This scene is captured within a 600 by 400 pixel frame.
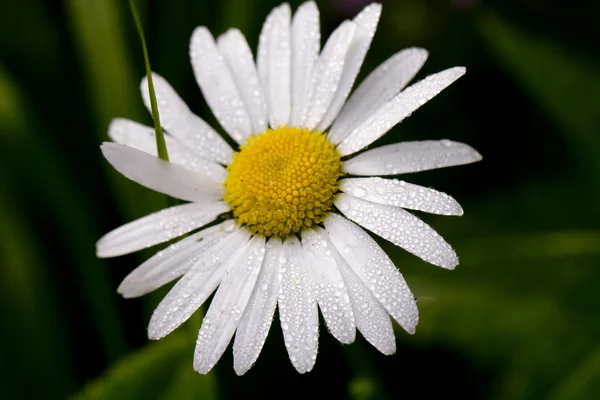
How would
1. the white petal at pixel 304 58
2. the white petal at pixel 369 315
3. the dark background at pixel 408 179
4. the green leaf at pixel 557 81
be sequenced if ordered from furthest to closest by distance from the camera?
the green leaf at pixel 557 81 < the dark background at pixel 408 179 < the white petal at pixel 304 58 < the white petal at pixel 369 315

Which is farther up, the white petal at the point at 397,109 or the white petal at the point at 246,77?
the white petal at the point at 246,77

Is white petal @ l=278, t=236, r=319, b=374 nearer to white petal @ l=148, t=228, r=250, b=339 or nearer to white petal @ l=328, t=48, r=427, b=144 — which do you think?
white petal @ l=148, t=228, r=250, b=339

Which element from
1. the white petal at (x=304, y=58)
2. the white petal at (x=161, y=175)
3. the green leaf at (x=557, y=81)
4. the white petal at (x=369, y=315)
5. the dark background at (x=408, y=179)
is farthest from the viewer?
the green leaf at (x=557, y=81)

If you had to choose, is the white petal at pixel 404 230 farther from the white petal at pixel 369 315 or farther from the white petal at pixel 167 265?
the white petal at pixel 167 265

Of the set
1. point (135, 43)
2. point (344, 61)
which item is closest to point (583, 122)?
point (344, 61)

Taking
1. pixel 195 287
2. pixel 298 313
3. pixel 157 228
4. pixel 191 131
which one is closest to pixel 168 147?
pixel 191 131

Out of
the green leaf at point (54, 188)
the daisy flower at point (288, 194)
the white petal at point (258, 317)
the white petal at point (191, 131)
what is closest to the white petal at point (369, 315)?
the daisy flower at point (288, 194)

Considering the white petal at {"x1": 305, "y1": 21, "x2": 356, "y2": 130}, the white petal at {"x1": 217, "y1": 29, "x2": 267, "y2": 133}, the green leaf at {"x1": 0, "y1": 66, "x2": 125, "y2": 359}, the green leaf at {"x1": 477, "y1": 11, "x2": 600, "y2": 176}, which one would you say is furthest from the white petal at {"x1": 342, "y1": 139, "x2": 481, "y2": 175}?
the green leaf at {"x1": 0, "y1": 66, "x2": 125, "y2": 359}

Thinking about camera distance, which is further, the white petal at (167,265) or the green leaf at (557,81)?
the green leaf at (557,81)
